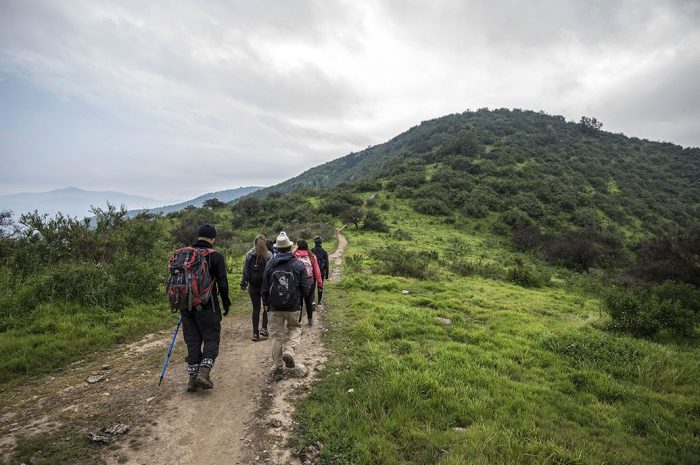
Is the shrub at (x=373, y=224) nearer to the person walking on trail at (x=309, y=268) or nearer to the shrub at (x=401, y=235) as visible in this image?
the shrub at (x=401, y=235)

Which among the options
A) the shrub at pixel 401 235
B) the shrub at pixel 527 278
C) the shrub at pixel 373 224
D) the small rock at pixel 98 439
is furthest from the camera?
the shrub at pixel 373 224

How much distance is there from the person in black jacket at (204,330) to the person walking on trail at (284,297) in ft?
2.48

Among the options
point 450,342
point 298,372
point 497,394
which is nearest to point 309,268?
point 298,372

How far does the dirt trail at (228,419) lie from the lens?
3.95 meters

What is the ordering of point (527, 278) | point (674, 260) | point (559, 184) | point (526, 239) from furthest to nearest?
point (559, 184) < point (526, 239) < point (527, 278) < point (674, 260)

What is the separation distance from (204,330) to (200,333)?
0.42 ft

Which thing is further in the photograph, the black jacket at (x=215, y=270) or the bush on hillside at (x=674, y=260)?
the bush on hillside at (x=674, y=260)

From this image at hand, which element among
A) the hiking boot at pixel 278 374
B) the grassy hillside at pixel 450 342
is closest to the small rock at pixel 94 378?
the grassy hillside at pixel 450 342

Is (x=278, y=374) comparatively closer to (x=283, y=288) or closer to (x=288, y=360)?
(x=288, y=360)

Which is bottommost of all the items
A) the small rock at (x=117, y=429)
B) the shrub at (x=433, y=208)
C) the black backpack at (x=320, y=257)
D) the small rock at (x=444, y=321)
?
the small rock at (x=444, y=321)

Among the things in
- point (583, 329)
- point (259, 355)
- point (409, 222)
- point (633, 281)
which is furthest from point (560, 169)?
point (259, 355)

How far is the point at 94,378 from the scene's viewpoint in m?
5.86

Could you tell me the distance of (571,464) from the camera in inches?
149

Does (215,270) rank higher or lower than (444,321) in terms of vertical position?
higher
